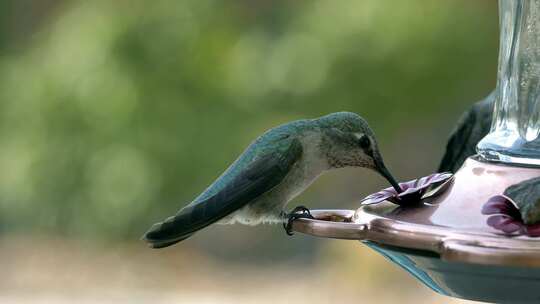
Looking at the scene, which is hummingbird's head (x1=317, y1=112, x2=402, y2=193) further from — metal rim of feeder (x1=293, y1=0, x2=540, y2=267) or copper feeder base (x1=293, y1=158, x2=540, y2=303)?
copper feeder base (x1=293, y1=158, x2=540, y2=303)

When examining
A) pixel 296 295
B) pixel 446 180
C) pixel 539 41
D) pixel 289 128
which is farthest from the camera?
pixel 296 295

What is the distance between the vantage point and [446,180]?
245cm

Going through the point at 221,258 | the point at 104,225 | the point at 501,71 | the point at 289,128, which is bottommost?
the point at 501,71

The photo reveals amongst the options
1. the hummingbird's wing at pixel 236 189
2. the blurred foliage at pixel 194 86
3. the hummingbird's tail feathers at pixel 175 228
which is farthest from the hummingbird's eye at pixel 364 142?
the blurred foliage at pixel 194 86

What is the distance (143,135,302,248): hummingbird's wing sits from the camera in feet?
9.04

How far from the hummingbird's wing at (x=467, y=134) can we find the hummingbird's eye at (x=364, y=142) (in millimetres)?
702

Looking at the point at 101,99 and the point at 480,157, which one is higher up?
the point at 101,99

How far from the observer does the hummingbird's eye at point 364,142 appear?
320 cm

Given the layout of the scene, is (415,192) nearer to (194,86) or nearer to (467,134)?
(467,134)

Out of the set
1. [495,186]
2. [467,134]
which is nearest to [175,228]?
[495,186]

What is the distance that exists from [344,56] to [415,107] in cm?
85

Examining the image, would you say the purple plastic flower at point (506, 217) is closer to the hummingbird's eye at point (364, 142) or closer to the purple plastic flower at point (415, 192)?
the purple plastic flower at point (415, 192)

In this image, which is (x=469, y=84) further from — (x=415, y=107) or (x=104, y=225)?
(x=104, y=225)

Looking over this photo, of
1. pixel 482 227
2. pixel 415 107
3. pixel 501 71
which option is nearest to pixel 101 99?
pixel 415 107
